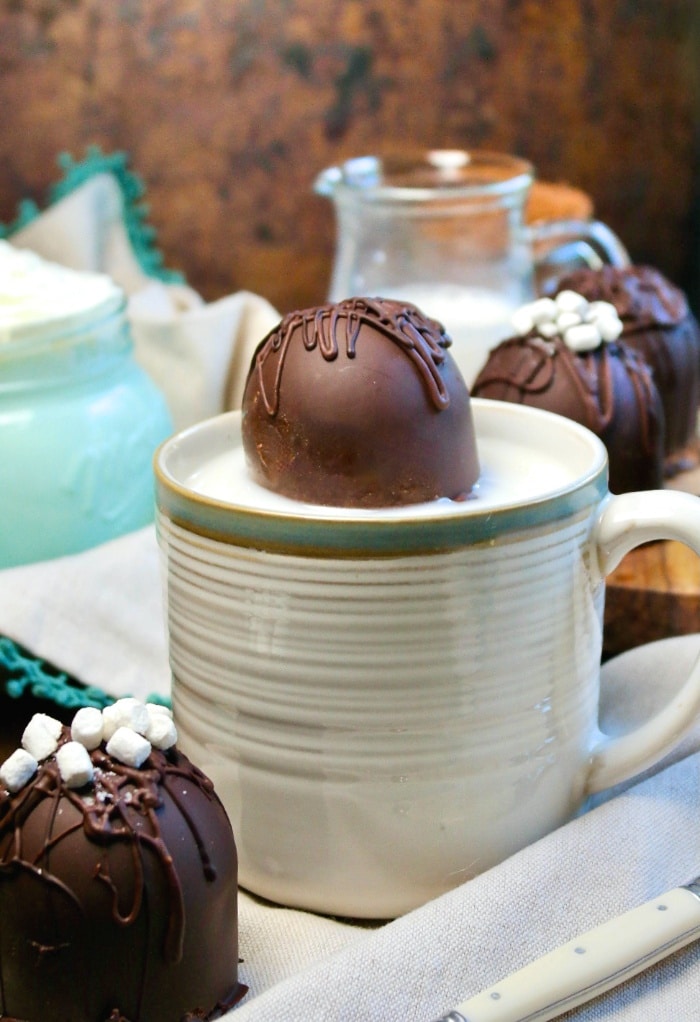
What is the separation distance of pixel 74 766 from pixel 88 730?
0.02m

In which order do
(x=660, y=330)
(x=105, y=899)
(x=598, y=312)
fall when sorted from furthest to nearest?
(x=660, y=330) → (x=598, y=312) → (x=105, y=899)

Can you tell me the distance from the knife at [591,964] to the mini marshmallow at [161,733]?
0.15m

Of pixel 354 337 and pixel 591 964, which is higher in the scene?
pixel 354 337

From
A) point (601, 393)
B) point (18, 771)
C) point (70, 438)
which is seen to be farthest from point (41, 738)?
point (601, 393)

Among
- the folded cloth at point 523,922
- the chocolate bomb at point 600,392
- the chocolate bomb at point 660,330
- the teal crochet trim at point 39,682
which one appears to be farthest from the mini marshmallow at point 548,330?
the teal crochet trim at point 39,682

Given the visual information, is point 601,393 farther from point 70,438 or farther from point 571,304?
point 70,438

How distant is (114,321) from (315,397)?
0.34 m

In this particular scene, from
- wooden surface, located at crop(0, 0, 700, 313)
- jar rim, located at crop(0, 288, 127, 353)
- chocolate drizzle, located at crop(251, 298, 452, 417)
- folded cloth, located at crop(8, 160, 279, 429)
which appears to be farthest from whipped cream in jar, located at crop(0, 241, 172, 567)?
wooden surface, located at crop(0, 0, 700, 313)

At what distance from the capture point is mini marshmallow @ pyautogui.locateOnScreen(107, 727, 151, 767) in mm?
516

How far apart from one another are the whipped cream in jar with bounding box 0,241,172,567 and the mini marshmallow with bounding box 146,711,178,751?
32 centimetres

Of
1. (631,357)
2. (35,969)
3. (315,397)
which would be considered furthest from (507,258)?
(35,969)

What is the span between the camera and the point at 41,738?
0.53 meters

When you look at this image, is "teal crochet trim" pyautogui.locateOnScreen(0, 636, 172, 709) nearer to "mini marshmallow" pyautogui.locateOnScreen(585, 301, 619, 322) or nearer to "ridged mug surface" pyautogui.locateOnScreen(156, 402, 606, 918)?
"ridged mug surface" pyautogui.locateOnScreen(156, 402, 606, 918)

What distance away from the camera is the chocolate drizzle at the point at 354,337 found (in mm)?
601
